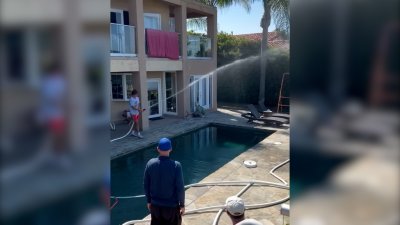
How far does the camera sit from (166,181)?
14.5 ft

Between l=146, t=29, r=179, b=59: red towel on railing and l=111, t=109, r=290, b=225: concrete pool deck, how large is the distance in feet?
10.5

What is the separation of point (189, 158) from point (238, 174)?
3.05 metres

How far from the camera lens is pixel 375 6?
2.59 ft

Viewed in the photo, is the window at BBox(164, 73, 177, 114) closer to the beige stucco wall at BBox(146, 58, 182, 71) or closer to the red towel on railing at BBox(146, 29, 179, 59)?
the beige stucco wall at BBox(146, 58, 182, 71)

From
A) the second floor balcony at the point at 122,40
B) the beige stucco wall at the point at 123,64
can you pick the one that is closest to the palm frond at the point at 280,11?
the second floor balcony at the point at 122,40

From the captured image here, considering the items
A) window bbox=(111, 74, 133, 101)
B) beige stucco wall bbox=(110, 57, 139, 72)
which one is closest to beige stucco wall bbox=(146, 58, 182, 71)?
beige stucco wall bbox=(110, 57, 139, 72)

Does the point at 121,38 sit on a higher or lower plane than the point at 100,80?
higher

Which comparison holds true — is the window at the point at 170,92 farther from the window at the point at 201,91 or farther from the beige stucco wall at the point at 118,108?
the beige stucco wall at the point at 118,108

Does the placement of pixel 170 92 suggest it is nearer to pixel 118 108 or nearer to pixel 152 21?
pixel 118 108

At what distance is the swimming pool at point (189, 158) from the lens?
7055 mm

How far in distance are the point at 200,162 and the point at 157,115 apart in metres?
7.46

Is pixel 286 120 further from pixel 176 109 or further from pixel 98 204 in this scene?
pixel 98 204

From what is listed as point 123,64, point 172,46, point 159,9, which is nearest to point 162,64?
point 172,46

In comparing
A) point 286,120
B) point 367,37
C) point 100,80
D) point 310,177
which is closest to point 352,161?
point 310,177
